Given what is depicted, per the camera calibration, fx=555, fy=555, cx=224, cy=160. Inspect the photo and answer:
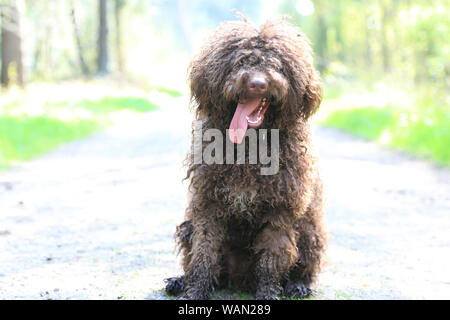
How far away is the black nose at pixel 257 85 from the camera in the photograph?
379cm

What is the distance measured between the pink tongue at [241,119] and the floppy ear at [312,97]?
1.38 feet

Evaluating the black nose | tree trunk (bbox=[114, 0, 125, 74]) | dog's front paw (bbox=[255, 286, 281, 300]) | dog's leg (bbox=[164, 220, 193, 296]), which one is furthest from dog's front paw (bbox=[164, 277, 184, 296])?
tree trunk (bbox=[114, 0, 125, 74])

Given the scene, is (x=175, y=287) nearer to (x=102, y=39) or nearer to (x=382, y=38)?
(x=382, y=38)

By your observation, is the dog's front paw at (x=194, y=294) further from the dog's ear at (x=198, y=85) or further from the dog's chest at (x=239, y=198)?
the dog's ear at (x=198, y=85)

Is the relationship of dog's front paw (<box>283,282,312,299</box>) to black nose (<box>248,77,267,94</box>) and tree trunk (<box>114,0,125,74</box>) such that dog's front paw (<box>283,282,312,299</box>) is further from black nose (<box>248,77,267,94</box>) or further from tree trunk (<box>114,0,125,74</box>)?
tree trunk (<box>114,0,125,74</box>)

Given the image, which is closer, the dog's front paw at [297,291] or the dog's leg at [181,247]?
the dog's leg at [181,247]

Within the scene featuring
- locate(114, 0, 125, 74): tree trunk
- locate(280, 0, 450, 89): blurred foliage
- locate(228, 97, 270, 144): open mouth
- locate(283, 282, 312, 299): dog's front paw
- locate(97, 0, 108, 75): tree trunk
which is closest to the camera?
locate(228, 97, 270, 144): open mouth

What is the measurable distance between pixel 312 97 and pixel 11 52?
1678cm

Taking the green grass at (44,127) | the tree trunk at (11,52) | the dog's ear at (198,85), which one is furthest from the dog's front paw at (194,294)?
the tree trunk at (11,52)

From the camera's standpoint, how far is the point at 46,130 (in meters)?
13.9

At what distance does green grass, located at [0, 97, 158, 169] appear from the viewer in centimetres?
1155

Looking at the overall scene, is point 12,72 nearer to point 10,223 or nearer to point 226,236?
point 10,223

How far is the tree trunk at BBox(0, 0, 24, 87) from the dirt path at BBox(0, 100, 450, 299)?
8.14 meters
